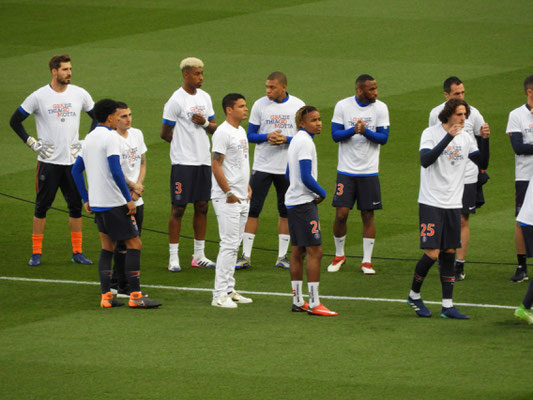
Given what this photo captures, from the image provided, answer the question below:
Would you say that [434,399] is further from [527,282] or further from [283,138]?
[283,138]

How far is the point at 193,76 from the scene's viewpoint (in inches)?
515

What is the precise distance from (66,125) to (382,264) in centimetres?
450

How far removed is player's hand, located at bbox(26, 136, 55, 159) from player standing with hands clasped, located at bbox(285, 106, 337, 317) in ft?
12.6

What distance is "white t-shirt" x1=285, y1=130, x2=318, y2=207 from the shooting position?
34.6 feet

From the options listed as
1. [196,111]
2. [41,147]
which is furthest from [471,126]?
[41,147]

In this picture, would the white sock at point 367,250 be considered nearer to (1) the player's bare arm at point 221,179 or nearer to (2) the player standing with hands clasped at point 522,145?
(2) the player standing with hands clasped at point 522,145

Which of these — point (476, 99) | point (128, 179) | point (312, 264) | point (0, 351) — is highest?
point (476, 99)

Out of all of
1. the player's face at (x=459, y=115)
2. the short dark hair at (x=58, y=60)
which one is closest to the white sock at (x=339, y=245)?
the player's face at (x=459, y=115)

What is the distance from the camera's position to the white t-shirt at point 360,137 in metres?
13.1

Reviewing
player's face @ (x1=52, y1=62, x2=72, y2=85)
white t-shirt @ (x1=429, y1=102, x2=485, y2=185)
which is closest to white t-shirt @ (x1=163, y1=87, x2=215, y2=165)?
player's face @ (x1=52, y1=62, x2=72, y2=85)

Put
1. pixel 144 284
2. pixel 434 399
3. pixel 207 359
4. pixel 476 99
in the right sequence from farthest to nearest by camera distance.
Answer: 1. pixel 476 99
2. pixel 144 284
3. pixel 207 359
4. pixel 434 399

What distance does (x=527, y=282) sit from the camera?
486 inches

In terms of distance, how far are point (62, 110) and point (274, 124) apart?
2747mm

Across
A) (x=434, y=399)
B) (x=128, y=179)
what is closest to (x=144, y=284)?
(x=128, y=179)
